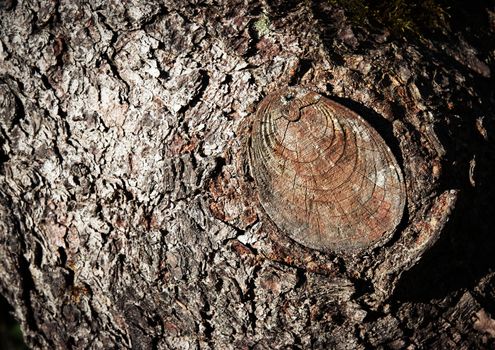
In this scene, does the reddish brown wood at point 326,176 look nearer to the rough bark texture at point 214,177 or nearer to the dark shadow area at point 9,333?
the rough bark texture at point 214,177

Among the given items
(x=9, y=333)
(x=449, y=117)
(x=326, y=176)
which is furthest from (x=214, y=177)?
(x=9, y=333)

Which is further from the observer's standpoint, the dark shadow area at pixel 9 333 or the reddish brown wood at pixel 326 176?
the dark shadow area at pixel 9 333

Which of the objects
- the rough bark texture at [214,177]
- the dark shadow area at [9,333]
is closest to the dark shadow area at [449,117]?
the rough bark texture at [214,177]

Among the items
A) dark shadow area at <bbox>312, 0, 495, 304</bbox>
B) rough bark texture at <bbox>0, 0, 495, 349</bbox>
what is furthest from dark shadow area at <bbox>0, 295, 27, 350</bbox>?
dark shadow area at <bbox>312, 0, 495, 304</bbox>

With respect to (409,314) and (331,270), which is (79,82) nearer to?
(331,270)

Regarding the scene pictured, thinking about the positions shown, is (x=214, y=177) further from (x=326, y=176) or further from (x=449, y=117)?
(x=449, y=117)

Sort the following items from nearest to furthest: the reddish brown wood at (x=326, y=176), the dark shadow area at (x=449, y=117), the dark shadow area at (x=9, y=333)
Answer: the reddish brown wood at (x=326, y=176), the dark shadow area at (x=449, y=117), the dark shadow area at (x=9, y=333)

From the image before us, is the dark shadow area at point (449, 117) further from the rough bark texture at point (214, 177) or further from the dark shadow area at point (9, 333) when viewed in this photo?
the dark shadow area at point (9, 333)

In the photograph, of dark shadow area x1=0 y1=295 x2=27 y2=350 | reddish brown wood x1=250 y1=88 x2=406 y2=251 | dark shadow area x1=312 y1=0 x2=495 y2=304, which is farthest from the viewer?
dark shadow area x1=0 y1=295 x2=27 y2=350

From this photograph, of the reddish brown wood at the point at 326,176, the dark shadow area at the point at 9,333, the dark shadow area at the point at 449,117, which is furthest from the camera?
the dark shadow area at the point at 9,333

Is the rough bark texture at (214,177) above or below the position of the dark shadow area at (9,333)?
below

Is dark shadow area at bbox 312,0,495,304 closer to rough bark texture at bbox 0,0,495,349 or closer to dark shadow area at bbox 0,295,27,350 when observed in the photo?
rough bark texture at bbox 0,0,495,349
